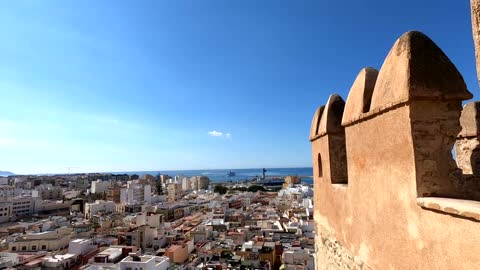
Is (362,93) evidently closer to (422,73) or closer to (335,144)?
(422,73)

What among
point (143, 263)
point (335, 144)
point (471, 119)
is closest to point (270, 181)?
point (143, 263)

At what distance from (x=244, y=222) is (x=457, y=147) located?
128 ft

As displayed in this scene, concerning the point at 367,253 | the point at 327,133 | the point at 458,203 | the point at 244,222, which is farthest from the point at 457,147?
the point at 244,222

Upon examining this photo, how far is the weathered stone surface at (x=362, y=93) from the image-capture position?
3.19 metres

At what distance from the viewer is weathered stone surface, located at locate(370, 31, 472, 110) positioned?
235cm

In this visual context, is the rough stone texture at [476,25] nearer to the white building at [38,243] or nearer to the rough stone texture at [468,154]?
the rough stone texture at [468,154]

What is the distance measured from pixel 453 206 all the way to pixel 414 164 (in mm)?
457

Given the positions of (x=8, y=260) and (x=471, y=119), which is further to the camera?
(x=8, y=260)

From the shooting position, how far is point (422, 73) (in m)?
2.38

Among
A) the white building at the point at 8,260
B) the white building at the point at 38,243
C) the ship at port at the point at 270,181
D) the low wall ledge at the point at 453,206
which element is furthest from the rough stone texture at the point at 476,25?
the ship at port at the point at 270,181

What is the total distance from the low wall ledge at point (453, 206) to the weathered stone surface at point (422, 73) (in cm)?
72

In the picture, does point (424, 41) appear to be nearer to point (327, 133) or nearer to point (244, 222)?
point (327, 133)

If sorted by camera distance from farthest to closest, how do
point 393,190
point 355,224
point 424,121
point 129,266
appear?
1. point 129,266
2. point 355,224
3. point 393,190
4. point 424,121

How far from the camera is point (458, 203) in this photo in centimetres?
198
